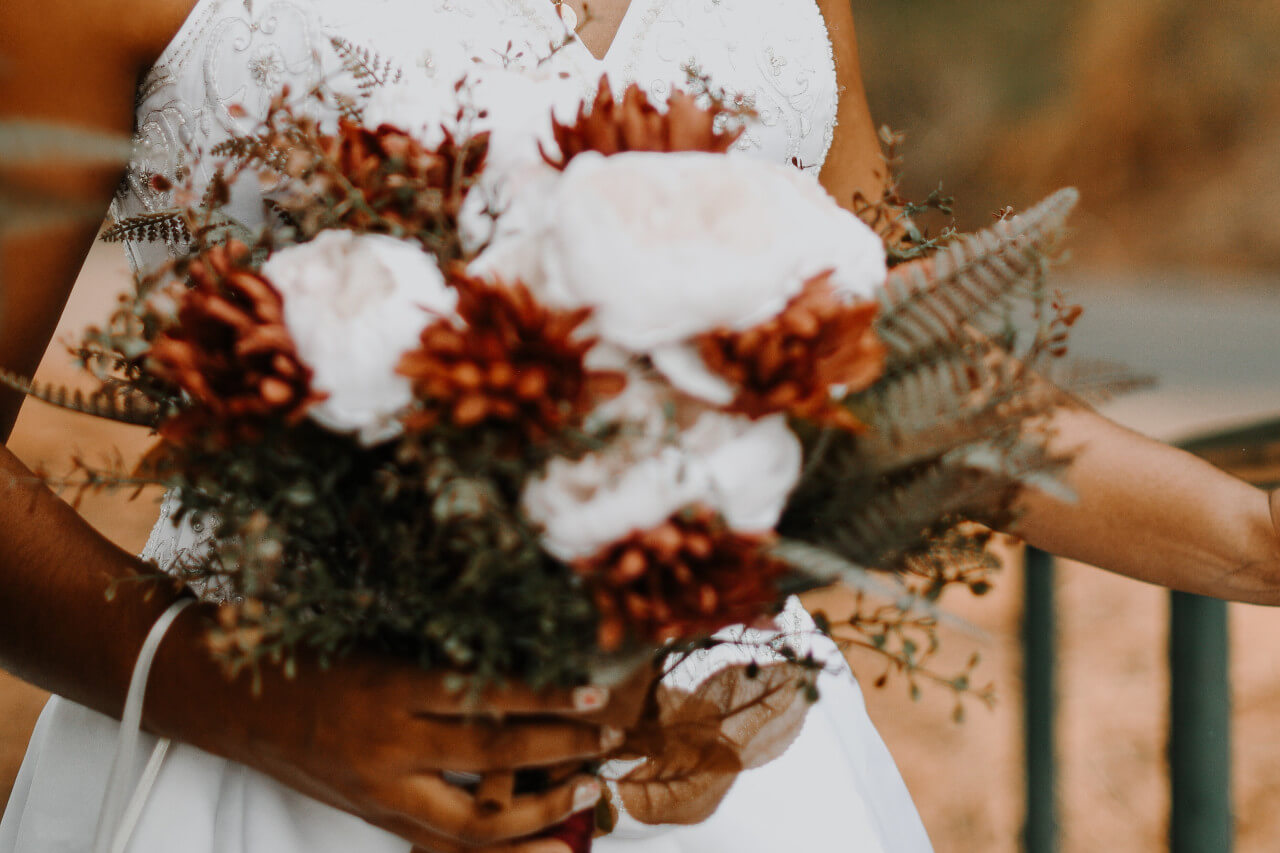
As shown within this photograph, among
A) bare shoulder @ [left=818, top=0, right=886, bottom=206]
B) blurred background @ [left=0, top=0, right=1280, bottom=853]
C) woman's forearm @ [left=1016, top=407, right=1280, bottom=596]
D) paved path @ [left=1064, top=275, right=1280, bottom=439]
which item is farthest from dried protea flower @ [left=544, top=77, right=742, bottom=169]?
paved path @ [left=1064, top=275, right=1280, bottom=439]

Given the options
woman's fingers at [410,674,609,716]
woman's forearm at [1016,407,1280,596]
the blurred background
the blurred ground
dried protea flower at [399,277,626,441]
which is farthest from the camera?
the blurred ground

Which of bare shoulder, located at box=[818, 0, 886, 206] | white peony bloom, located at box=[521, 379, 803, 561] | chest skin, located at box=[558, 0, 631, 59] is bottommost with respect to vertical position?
white peony bloom, located at box=[521, 379, 803, 561]

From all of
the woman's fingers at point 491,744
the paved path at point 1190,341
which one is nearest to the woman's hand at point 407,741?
the woman's fingers at point 491,744

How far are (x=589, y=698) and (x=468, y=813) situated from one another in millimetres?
Answer: 112

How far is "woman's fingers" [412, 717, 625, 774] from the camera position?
1.43 feet

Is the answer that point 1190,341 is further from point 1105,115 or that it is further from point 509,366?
point 509,366

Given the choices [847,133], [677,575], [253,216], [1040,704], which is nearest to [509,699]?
[677,575]

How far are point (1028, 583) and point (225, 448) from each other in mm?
1217

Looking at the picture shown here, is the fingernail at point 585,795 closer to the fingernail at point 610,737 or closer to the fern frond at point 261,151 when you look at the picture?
the fingernail at point 610,737

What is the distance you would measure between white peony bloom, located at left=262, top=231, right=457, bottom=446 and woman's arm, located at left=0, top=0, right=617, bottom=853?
147 millimetres

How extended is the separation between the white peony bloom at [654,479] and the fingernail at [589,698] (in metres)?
0.11

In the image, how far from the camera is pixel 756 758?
0.52 m

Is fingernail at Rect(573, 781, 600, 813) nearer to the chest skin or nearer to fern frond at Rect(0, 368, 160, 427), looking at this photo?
fern frond at Rect(0, 368, 160, 427)

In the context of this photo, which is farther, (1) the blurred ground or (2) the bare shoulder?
(1) the blurred ground
